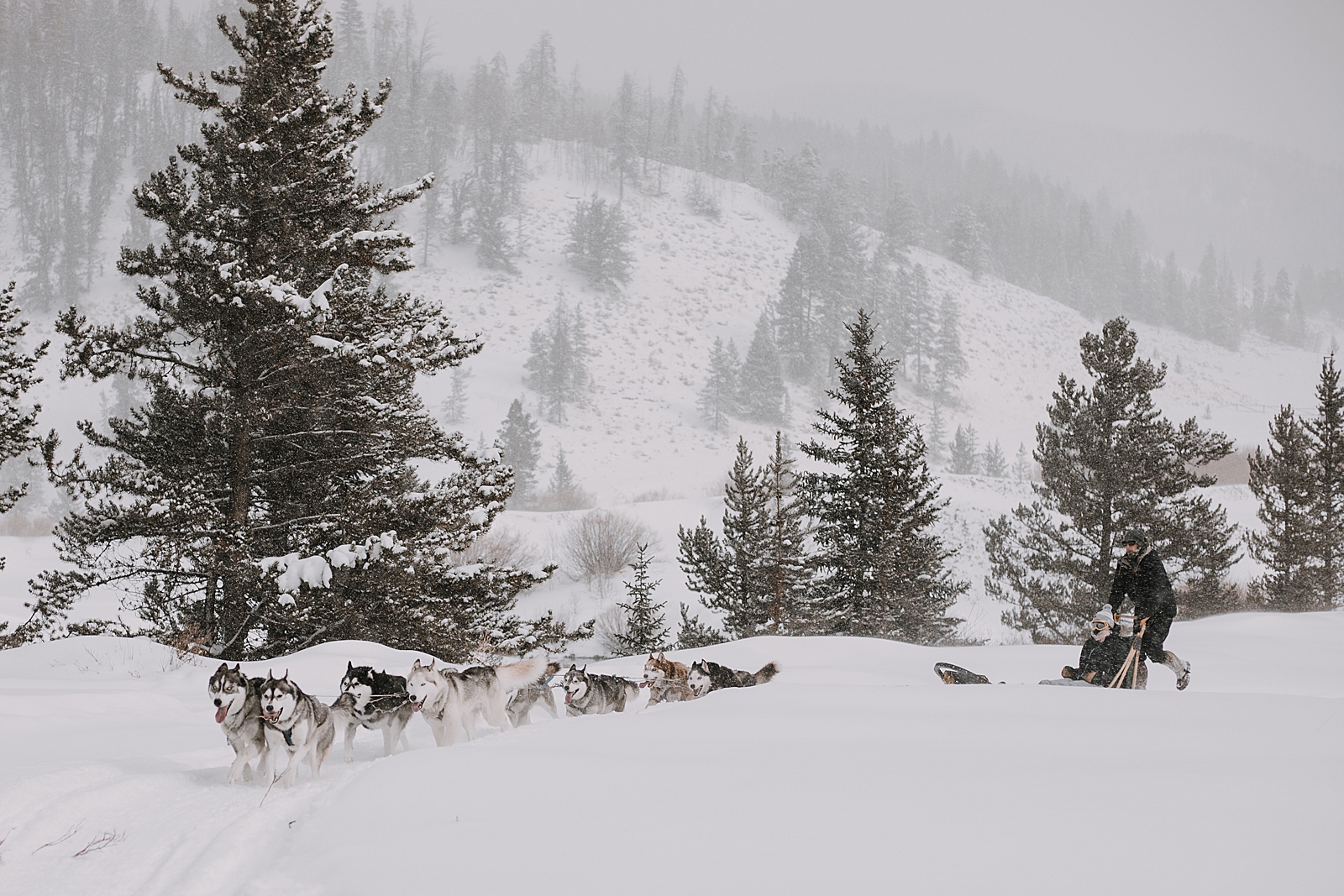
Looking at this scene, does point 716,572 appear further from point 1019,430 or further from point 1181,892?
point 1019,430

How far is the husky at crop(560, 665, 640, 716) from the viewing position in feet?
20.7

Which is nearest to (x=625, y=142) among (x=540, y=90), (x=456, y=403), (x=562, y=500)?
(x=540, y=90)

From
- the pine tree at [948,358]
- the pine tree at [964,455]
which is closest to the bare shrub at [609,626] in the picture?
the pine tree at [964,455]

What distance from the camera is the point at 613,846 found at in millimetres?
2889

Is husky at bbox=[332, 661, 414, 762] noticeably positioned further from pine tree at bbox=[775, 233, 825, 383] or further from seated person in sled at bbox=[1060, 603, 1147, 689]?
pine tree at bbox=[775, 233, 825, 383]

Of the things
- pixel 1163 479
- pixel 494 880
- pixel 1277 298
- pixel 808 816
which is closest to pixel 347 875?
pixel 494 880

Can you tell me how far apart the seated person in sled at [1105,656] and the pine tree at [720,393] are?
183 ft

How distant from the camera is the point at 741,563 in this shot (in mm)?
20016

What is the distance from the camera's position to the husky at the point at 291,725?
4.35 m

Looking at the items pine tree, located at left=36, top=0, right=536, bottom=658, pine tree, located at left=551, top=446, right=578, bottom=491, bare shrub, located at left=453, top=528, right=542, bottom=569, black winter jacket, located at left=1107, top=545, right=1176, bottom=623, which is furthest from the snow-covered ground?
pine tree, located at left=551, top=446, right=578, bottom=491

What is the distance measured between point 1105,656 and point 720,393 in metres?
57.1

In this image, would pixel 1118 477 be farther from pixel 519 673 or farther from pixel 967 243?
pixel 967 243

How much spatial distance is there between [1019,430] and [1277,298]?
79.2 metres

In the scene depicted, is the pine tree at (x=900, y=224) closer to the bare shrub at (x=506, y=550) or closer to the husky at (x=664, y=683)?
the bare shrub at (x=506, y=550)
